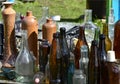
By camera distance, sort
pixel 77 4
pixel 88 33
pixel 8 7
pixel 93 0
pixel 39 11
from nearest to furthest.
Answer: pixel 8 7, pixel 88 33, pixel 93 0, pixel 39 11, pixel 77 4

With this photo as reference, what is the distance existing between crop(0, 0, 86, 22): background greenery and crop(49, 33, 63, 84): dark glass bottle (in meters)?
2.98

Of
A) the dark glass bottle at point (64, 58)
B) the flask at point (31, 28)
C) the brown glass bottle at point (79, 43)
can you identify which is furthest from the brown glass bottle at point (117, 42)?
the flask at point (31, 28)

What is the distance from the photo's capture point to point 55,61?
5.39 feet

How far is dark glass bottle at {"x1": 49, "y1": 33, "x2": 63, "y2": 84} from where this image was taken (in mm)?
1635

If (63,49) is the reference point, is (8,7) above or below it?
above

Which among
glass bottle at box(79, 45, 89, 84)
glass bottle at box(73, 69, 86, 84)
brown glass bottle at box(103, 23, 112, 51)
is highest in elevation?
brown glass bottle at box(103, 23, 112, 51)

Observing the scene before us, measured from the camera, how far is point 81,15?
4.80 meters

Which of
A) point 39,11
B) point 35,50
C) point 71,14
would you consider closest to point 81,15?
point 71,14

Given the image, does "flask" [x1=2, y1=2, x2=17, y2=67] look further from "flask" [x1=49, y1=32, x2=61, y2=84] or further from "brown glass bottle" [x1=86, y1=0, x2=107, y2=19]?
"brown glass bottle" [x1=86, y1=0, x2=107, y2=19]

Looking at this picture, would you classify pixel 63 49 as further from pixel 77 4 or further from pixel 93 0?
pixel 77 4

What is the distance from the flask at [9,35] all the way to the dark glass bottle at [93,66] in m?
0.42

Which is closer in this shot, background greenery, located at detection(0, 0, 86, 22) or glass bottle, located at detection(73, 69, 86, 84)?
glass bottle, located at detection(73, 69, 86, 84)

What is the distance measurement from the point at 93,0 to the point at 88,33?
2.55 m

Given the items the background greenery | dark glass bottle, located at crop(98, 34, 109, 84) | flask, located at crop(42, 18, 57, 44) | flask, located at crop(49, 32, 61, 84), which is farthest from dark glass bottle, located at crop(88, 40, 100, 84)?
the background greenery
